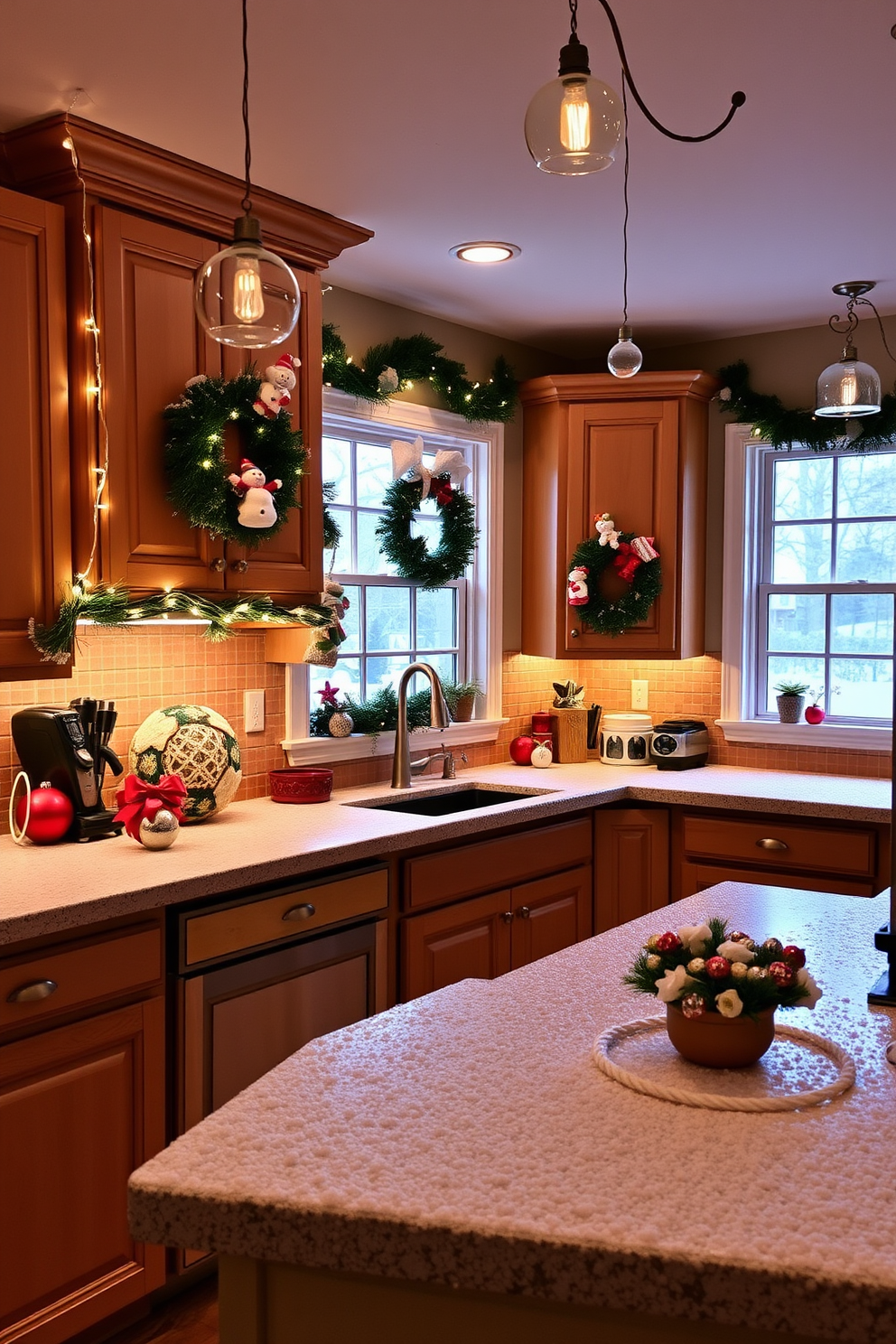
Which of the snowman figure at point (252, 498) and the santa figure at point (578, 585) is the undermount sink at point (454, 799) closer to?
the santa figure at point (578, 585)

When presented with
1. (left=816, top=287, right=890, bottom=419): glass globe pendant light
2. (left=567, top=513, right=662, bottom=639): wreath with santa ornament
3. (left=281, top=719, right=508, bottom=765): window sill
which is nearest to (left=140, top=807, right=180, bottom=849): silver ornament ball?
(left=281, top=719, right=508, bottom=765): window sill

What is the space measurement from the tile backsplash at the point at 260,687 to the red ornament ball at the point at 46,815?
0.47ft

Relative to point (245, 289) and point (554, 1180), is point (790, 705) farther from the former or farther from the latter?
point (554, 1180)

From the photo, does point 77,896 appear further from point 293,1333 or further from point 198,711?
point 293,1333

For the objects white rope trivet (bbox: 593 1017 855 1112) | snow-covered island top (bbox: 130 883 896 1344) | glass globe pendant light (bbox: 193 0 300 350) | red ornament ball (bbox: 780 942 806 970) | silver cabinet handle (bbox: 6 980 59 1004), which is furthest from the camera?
silver cabinet handle (bbox: 6 980 59 1004)

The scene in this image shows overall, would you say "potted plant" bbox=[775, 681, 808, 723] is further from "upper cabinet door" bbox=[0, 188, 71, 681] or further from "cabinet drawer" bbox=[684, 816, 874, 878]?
"upper cabinet door" bbox=[0, 188, 71, 681]

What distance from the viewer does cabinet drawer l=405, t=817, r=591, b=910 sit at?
326 cm

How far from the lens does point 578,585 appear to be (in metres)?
4.52

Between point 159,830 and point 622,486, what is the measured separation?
251cm

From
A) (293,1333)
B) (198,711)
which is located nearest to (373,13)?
(198,711)

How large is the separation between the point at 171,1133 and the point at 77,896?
638 mm

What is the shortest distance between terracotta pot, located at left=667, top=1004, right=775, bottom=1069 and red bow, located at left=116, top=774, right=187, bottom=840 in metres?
1.61

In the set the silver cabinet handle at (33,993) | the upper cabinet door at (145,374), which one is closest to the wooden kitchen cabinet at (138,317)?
the upper cabinet door at (145,374)

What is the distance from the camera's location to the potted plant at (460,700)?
439cm
